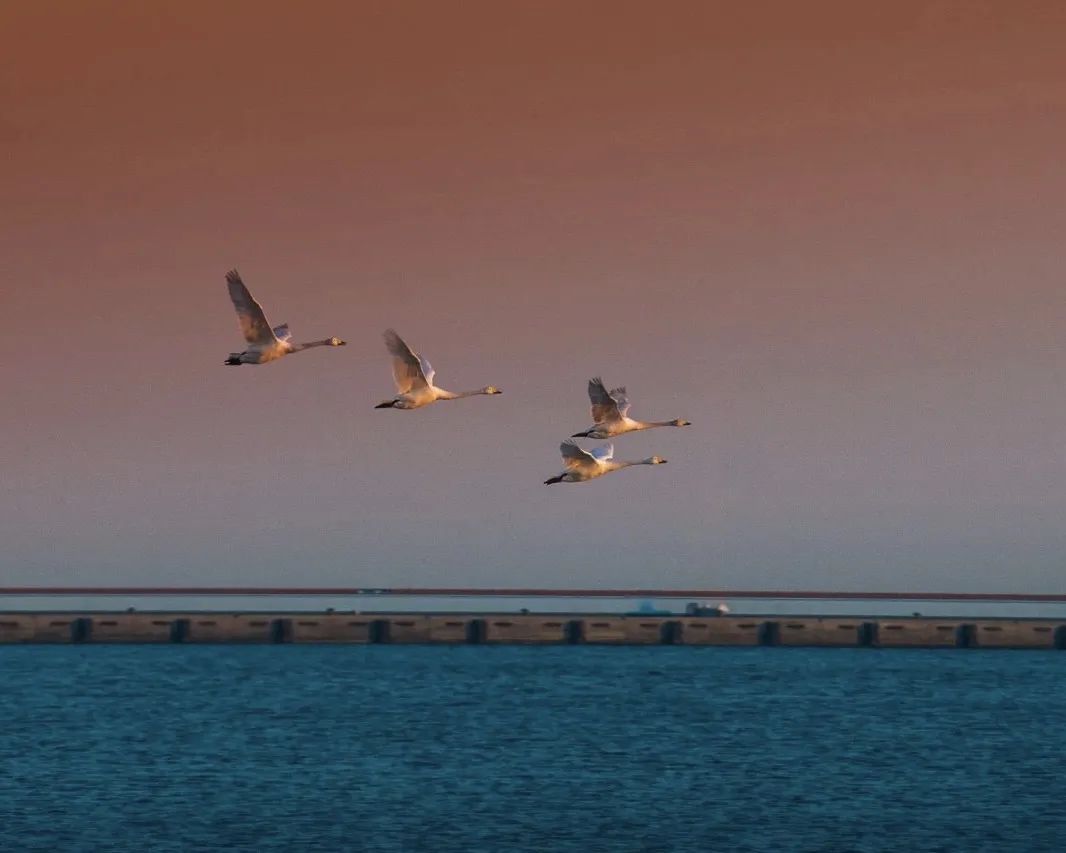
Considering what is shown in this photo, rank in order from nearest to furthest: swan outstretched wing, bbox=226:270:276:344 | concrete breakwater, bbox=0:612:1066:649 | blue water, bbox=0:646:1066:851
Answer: swan outstretched wing, bbox=226:270:276:344 → blue water, bbox=0:646:1066:851 → concrete breakwater, bbox=0:612:1066:649

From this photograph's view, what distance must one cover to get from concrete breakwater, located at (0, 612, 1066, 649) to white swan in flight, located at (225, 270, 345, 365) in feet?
373

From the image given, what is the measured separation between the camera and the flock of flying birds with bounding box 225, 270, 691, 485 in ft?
158

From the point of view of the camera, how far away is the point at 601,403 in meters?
54.3

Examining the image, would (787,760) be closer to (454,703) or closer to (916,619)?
(454,703)

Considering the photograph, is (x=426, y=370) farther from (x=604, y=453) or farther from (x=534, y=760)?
(x=534, y=760)

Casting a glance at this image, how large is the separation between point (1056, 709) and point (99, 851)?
79.2 meters

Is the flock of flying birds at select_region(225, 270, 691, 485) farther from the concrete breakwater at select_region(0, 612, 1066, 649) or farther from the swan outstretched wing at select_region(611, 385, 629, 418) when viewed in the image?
the concrete breakwater at select_region(0, 612, 1066, 649)

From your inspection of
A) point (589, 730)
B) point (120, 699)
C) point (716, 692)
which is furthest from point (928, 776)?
point (120, 699)

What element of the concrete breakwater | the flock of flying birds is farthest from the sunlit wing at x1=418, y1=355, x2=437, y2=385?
the concrete breakwater

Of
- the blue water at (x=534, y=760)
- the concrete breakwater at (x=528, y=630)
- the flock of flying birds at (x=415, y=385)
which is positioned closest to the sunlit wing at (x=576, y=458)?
the flock of flying birds at (x=415, y=385)

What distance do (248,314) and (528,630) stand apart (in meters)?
119

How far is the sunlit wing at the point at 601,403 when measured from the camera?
Result: 175ft

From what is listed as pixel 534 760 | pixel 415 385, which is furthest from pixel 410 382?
pixel 534 760

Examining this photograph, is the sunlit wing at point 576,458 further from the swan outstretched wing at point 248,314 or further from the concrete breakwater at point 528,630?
the concrete breakwater at point 528,630
